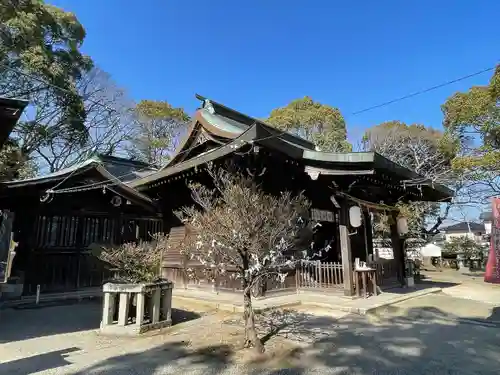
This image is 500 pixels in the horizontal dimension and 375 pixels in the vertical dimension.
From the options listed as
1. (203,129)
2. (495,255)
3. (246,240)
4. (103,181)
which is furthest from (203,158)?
(495,255)

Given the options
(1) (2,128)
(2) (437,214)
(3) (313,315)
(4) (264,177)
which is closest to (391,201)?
(4) (264,177)

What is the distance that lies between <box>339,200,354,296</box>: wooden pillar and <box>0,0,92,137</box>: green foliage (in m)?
13.2

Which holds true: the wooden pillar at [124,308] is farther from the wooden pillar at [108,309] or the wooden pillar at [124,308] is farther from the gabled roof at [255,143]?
the gabled roof at [255,143]

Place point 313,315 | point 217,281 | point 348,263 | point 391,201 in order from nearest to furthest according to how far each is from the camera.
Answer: point 313,315, point 348,263, point 217,281, point 391,201

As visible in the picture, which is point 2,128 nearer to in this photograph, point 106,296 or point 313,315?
point 106,296

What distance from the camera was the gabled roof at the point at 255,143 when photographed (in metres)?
7.97

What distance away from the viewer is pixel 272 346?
16.8 ft

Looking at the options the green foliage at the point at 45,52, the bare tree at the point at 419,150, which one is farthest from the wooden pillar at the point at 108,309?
the bare tree at the point at 419,150

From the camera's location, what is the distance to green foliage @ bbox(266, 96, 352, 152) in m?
25.9

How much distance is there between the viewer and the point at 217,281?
1019 centimetres

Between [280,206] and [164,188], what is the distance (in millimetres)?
7734

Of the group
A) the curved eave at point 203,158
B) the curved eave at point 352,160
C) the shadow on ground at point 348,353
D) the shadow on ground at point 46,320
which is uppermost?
the curved eave at point 203,158

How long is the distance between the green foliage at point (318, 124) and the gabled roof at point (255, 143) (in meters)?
13.6

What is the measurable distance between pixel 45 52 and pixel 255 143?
1579cm
